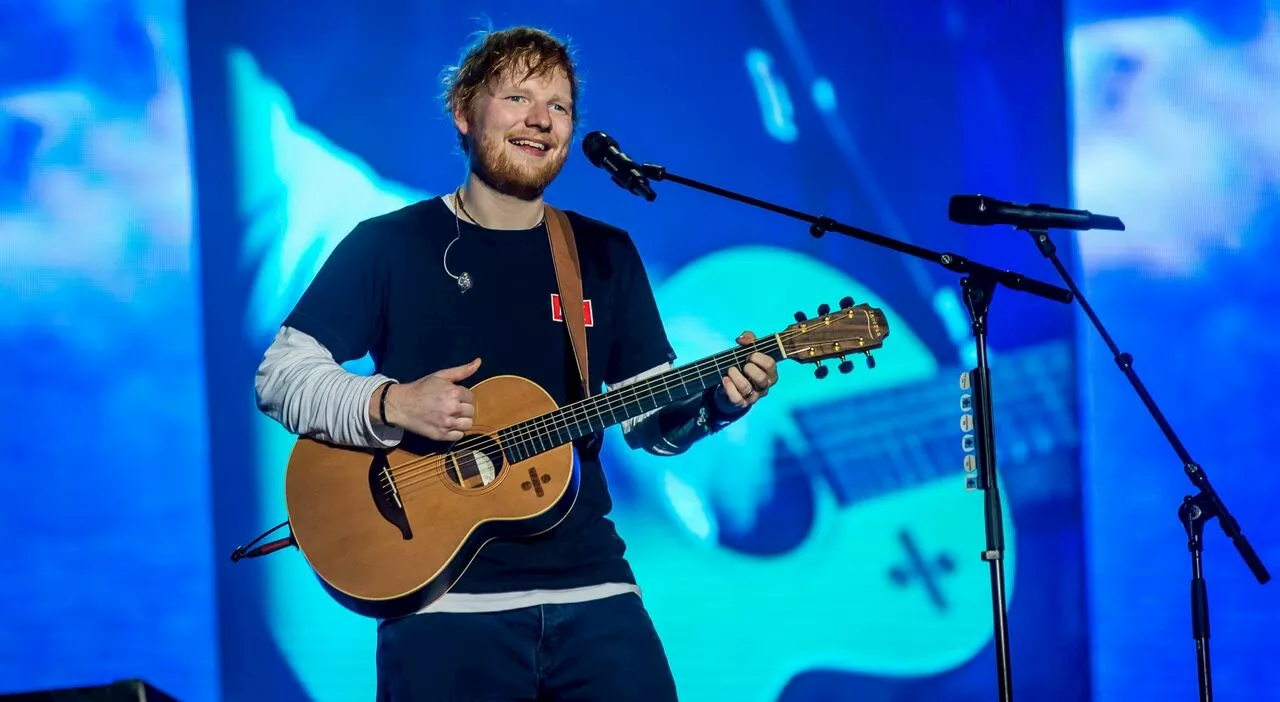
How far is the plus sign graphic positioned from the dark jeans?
150cm

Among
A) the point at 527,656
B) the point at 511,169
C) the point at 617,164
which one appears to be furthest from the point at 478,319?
the point at 527,656

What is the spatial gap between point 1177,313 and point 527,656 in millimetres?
2566

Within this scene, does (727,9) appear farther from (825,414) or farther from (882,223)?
(825,414)

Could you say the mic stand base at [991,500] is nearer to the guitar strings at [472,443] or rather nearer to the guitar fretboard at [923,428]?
the guitar strings at [472,443]

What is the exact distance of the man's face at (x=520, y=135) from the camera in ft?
9.91

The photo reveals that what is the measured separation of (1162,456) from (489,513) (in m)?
2.46

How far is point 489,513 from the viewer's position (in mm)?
2711

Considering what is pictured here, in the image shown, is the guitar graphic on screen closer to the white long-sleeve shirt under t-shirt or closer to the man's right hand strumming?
the white long-sleeve shirt under t-shirt

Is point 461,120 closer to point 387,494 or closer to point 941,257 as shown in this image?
point 387,494

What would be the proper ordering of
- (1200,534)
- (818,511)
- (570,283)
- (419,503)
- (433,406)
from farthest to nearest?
(818,511)
(1200,534)
(570,283)
(419,503)
(433,406)

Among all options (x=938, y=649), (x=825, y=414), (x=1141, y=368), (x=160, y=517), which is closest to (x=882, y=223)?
(x=825, y=414)

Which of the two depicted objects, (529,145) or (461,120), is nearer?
(529,145)

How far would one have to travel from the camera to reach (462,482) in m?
2.78

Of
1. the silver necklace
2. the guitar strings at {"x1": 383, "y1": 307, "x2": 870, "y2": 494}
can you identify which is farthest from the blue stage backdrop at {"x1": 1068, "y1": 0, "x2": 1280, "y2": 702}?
the silver necklace
